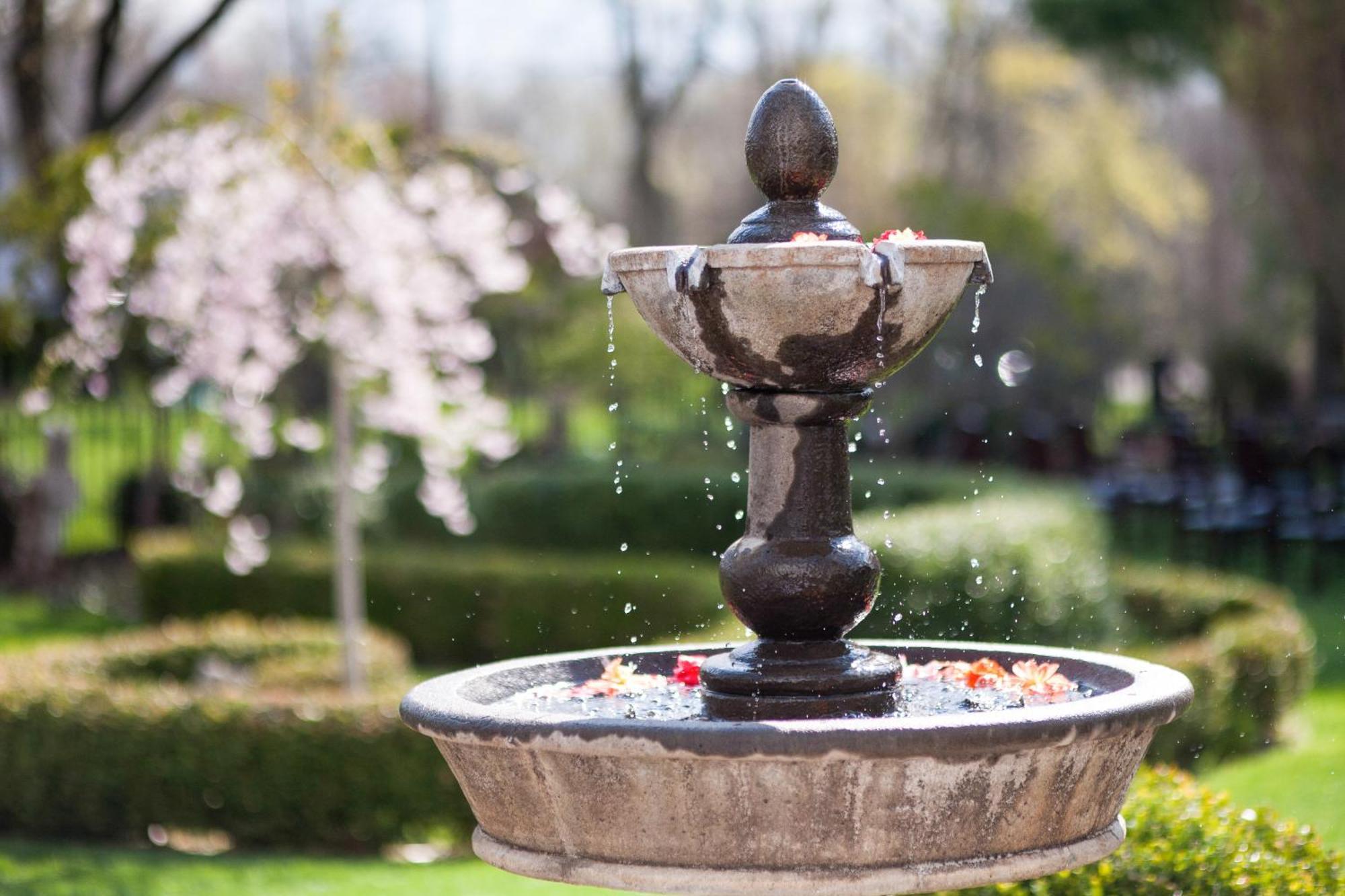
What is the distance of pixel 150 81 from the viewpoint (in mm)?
13570

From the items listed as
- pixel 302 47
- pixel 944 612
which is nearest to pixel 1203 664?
pixel 944 612

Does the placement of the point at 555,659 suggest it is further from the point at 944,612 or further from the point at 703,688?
the point at 944,612

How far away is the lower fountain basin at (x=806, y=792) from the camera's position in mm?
3031

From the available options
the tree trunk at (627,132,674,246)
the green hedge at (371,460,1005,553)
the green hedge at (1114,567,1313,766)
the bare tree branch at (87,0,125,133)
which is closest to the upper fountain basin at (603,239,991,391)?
the green hedge at (1114,567,1313,766)

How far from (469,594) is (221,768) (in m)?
5.08

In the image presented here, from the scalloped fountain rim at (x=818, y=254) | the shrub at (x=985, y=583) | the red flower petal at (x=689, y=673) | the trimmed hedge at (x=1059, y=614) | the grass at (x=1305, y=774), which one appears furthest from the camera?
the shrub at (x=985, y=583)

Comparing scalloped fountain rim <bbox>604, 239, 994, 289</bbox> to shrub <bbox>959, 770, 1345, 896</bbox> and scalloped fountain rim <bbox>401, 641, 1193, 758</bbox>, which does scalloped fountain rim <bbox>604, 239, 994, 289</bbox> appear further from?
shrub <bbox>959, 770, 1345, 896</bbox>

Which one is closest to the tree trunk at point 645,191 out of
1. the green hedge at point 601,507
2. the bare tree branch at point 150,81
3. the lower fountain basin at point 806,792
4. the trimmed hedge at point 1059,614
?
the green hedge at point 601,507

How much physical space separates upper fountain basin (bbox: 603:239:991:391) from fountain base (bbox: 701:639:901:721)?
616mm

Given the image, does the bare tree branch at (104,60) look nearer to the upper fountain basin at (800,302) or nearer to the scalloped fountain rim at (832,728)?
the upper fountain basin at (800,302)

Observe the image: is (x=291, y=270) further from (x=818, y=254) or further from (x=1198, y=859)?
(x=1198, y=859)

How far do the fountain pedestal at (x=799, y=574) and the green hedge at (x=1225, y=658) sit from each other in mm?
4785

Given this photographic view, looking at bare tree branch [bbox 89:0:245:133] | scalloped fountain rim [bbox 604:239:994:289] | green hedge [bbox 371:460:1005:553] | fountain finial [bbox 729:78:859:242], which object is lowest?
green hedge [bbox 371:460:1005:553]

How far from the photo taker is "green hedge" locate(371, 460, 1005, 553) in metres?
13.6
